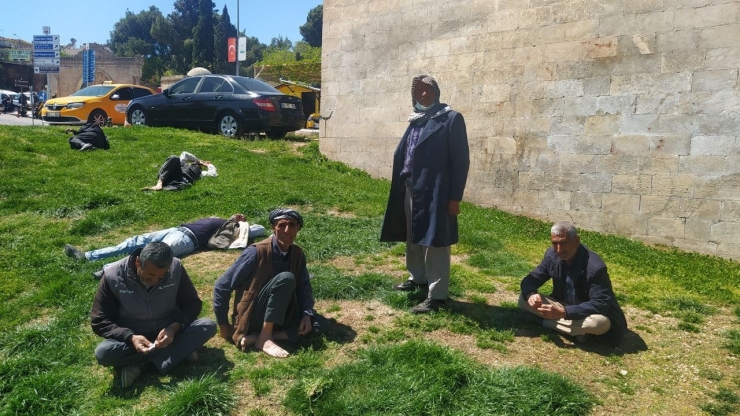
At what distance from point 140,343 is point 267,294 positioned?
0.88 meters

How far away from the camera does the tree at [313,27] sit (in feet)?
217

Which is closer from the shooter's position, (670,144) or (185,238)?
(185,238)

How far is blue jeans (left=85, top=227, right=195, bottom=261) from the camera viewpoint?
5.83 m

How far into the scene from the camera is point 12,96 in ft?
108

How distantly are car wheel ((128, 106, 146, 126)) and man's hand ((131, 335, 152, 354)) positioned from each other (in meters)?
11.5

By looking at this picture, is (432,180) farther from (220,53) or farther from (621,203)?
(220,53)

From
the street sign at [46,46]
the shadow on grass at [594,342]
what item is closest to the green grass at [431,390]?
the shadow on grass at [594,342]

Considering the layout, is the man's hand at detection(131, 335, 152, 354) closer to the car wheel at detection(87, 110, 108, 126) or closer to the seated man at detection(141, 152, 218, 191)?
the seated man at detection(141, 152, 218, 191)

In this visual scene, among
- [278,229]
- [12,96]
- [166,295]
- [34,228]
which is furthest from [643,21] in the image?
[12,96]

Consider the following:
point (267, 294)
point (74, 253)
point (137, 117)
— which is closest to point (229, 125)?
point (137, 117)

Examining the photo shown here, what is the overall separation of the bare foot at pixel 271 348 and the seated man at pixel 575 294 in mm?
1862

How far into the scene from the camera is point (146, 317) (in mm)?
3715

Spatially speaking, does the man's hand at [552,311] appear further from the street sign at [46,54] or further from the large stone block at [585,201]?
the street sign at [46,54]

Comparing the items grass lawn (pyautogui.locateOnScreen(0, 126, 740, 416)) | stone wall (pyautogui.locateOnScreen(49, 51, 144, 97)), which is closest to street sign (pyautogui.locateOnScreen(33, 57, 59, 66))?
grass lawn (pyautogui.locateOnScreen(0, 126, 740, 416))
